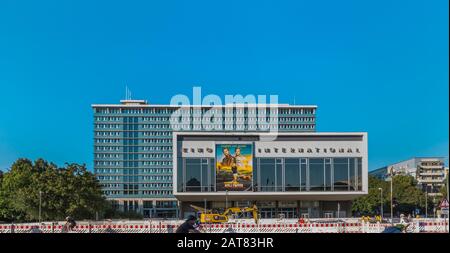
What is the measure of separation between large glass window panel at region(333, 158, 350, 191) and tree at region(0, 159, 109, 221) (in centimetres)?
2107

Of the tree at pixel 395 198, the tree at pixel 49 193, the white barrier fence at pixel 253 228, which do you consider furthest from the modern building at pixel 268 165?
the white barrier fence at pixel 253 228

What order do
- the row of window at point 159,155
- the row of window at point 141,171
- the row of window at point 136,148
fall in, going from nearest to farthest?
the row of window at point 136,148
the row of window at point 159,155
the row of window at point 141,171

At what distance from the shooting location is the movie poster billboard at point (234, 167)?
157ft

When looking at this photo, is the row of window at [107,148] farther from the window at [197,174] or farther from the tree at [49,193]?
the window at [197,174]

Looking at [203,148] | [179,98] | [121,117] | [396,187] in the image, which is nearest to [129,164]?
[121,117]

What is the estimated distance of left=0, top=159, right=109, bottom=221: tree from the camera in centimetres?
4325

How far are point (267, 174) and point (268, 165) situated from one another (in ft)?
2.69

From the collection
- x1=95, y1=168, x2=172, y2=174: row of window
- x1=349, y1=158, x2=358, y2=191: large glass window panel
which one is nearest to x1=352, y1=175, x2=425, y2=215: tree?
x1=349, y1=158, x2=358, y2=191: large glass window panel

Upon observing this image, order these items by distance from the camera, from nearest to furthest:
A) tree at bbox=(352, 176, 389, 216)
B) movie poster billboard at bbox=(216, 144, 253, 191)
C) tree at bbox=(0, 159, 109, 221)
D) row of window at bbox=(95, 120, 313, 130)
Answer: tree at bbox=(0, 159, 109, 221), movie poster billboard at bbox=(216, 144, 253, 191), row of window at bbox=(95, 120, 313, 130), tree at bbox=(352, 176, 389, 216)

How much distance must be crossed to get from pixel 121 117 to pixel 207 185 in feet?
133

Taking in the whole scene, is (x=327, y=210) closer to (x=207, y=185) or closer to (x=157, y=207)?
(x=207, y=185)

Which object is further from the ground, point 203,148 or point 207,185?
point 203,148

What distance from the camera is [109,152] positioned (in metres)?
99.7

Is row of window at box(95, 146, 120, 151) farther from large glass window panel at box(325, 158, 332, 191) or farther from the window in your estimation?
large glass window panel at box(325, 158, 332, 191)
